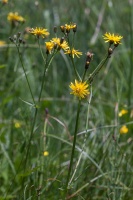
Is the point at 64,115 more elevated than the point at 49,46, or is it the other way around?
the point at 49,46

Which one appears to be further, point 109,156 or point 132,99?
point 132,99

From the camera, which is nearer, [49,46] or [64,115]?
[49,46]

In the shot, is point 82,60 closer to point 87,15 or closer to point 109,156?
point 87,15

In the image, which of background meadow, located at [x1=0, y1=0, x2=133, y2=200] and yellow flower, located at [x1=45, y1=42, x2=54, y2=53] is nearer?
yellow flower, located at [x1=45, y1=42, x2=54, y2=53]

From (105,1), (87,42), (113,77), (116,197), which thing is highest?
(105,1)

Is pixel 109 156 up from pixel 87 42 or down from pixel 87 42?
down

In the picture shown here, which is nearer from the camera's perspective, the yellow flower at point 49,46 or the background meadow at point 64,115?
the yellow flower at point 49,46

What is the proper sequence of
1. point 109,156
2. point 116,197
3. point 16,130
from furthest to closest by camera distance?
point 16,130
point 109,156
point 116,197

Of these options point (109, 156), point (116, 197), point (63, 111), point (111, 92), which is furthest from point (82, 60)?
point (116, 197)
